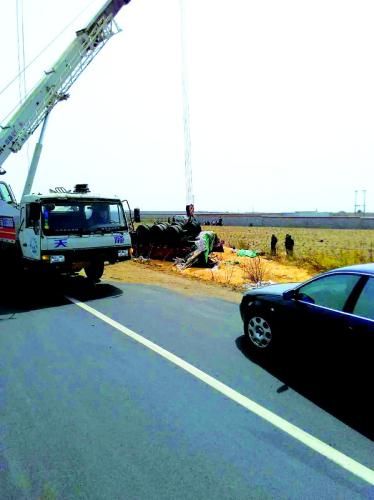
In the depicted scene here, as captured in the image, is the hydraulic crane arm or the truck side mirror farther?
the hydraulic crane arm

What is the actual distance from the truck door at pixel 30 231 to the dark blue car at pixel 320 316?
17.9 ft

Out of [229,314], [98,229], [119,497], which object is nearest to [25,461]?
[119,497]

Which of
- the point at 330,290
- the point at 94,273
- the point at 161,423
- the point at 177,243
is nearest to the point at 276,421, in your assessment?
the point at 161,423

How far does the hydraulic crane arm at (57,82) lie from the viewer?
46.3 feet

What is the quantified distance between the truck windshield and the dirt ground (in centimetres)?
236

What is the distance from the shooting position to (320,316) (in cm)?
437

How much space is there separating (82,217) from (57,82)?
823cm

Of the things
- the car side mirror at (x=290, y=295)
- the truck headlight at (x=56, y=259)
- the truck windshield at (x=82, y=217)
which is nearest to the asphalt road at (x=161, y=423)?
the car side mirror at (x=290, y=295)

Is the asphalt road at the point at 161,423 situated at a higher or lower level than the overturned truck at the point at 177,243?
lower

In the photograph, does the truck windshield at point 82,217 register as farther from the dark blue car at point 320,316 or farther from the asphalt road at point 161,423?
the dark blue car at point 320,316

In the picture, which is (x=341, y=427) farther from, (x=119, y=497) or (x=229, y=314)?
(x=229, y=314)

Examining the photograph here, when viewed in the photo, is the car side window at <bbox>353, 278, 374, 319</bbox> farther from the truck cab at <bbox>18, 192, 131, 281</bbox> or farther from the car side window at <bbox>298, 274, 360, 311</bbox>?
the truck cab at <bbox>18, 192, 131, 281</bbox>

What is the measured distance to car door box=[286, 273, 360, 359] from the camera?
163 inches

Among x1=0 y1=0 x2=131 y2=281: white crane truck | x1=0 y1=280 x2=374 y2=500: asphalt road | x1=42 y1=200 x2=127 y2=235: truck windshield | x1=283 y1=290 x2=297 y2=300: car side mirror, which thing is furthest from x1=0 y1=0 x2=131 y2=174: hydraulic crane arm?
x1=283 y1=290 x2=297 y2=300: car side mirror
